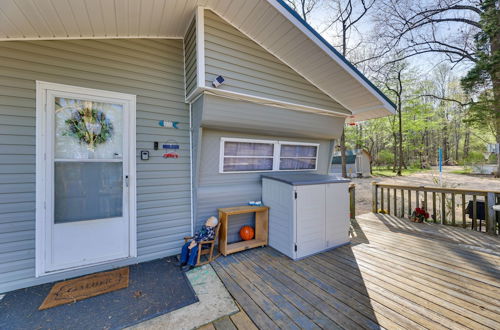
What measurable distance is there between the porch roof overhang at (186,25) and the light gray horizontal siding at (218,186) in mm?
1524

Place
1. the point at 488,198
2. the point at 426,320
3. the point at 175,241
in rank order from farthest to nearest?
the point at 488,198 < the point at 175,241 < the point at 426,320

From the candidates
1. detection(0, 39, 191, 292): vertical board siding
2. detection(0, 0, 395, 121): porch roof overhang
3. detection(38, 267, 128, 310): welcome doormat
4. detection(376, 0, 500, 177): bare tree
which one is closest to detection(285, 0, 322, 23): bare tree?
detection(376, 0, 500, 177): bare tree

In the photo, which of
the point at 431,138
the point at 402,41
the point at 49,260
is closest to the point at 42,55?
the point at 49,260

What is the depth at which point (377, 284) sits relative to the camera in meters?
2.37

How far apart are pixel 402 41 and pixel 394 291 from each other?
1023cm

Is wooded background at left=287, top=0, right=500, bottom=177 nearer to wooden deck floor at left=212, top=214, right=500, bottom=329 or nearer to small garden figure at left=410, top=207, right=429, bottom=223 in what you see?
small garden figure at left=410, top=207, right=429, bottom=223

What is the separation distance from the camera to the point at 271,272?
2711mm

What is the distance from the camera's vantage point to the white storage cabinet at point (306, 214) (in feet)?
10.0

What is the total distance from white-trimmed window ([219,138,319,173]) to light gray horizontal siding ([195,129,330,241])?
0.10 m

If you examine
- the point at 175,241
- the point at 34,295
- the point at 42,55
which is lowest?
the point at 34,295

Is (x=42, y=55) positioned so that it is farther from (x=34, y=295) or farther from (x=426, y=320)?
(x=426, y=320)

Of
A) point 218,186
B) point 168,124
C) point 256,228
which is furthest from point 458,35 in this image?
point 168,124

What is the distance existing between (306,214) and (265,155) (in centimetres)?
141

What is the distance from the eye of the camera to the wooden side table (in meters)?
3.23
